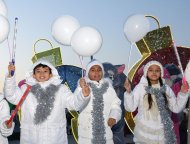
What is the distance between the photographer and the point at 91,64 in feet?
17.5

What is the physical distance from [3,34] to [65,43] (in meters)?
1.09

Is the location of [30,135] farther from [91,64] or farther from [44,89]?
[91,64]

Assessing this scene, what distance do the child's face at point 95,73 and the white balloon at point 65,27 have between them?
0.53m

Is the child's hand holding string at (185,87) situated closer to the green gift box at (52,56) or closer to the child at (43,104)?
the child at (43,104)

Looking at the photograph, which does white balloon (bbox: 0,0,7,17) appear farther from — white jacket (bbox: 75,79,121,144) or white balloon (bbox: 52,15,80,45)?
white jacket (bbox: 75,79,121,144)

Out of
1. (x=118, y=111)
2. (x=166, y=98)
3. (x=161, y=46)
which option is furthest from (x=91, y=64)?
(x=161, y=46)

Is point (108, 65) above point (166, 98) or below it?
above

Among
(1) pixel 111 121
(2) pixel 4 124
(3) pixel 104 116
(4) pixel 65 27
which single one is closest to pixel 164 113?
(1) pixel 111 121

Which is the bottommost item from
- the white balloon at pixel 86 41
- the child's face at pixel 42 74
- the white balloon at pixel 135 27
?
the child's face at pixel 42 74

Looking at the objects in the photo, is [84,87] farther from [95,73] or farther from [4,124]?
[95,73]

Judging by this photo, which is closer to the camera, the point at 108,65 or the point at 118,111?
the point at 118,111

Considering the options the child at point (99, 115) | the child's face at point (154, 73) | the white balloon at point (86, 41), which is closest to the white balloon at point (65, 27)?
the white balloon at point (86, 41)

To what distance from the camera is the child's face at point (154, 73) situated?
4949mm

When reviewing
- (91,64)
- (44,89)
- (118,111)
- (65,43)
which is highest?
(65,43)
